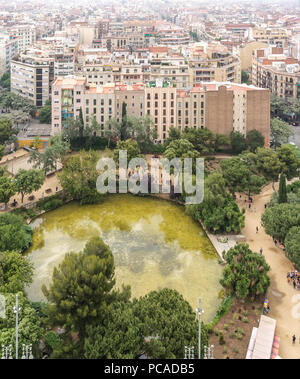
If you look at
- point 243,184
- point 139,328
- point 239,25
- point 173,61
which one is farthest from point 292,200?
point 239,25

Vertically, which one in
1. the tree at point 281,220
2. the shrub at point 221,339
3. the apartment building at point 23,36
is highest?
the apartment building at point 23,36

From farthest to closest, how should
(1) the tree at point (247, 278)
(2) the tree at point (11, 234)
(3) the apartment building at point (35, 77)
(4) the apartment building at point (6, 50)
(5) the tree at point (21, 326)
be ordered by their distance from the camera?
(4) the apartment building at point (6, 50)
(3) the apartment building at point (35, 77)
(2) the tree at point (11, 234)
(1) the tree at point (247, 278)
(5) the tree at point (21, 326)

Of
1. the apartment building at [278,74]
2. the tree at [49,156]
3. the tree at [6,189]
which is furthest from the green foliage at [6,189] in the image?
the apartment building at [278,74]

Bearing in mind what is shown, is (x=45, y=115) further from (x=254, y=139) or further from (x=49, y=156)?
(x=254, y=139)

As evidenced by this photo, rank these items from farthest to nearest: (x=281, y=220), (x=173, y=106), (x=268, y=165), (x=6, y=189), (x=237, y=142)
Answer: (x=173, y=106), (x=237, y=142), (x=268, y=165), (x=6, y=189), (x=281, y=220)

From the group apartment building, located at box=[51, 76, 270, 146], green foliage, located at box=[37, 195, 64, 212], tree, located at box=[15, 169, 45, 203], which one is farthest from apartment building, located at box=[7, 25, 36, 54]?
green foliage, located at box=[37, 195, 64, 212]

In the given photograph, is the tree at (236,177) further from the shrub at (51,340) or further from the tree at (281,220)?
the shrub at (51,340)

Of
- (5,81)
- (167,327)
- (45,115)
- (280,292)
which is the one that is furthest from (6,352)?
(5,81)
